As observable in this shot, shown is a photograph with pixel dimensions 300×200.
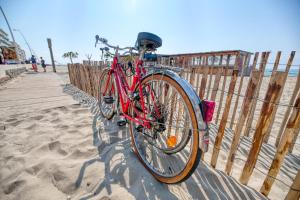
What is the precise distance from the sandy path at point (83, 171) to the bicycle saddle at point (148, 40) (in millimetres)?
1505

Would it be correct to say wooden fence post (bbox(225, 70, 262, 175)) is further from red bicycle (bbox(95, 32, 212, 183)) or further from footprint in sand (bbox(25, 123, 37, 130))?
footprint in sand (bbox(25, 123, 37, 130))

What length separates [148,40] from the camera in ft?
5.39

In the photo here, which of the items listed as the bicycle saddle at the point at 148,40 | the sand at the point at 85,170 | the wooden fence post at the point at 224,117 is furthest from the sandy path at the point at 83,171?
the bicycle saddle at the point at 148,40

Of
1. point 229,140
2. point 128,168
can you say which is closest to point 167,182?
point 128,168

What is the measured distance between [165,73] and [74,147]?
1.71 m

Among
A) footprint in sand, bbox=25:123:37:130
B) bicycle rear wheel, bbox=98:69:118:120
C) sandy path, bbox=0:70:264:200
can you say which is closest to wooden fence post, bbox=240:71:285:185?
sandy path, bbox=0:70:264:200

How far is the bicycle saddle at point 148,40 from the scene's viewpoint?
164 centimetres

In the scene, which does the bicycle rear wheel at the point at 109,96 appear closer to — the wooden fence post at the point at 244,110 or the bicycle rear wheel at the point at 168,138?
the bicycle rear wheel at the point at 168,138

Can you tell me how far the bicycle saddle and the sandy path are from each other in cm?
151

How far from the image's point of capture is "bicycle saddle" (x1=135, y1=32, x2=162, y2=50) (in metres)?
1.64

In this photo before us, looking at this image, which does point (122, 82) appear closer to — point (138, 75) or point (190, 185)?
point (138, 75)

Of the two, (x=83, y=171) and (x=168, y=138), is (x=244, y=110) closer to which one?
(x=168, y=138)

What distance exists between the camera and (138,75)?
72.4 inches

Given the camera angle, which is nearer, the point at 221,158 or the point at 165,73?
the point at 165,73
